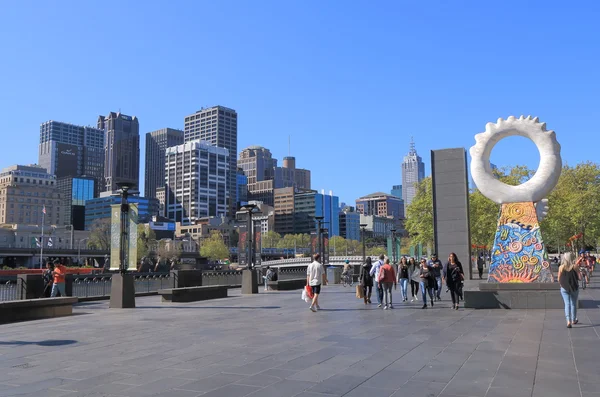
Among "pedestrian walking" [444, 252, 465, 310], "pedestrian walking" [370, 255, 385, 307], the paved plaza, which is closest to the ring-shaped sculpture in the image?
"pedestrian walking" [444, 252, 465, 310]

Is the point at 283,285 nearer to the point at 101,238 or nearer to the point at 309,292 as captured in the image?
the point at 309,292

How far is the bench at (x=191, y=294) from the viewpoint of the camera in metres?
20.7

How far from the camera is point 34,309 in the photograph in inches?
599

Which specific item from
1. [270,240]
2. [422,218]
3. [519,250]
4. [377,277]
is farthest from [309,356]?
[270,240]

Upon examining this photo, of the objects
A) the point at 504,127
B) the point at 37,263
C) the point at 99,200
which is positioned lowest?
the point at 37,263

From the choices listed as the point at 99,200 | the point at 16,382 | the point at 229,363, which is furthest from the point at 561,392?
the point at 99,200

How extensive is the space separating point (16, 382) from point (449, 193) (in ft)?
107

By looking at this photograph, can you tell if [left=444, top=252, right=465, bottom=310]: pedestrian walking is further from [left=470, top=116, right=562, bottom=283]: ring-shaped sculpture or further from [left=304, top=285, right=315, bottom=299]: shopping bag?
[left=304, top=285, right=315, bottom=299]: shopping bag

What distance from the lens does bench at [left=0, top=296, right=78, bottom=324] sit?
1453 centimetres

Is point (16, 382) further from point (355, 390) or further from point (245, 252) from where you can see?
point (245, 252)

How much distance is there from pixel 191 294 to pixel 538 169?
13.6 metres

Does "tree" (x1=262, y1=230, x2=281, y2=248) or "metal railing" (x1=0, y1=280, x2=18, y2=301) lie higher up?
"tree" (x1=262, y1=230, x2=281, y2=248)

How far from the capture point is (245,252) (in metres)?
26.0

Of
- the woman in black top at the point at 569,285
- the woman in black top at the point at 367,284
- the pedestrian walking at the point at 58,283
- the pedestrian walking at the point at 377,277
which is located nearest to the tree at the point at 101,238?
the pedestrian walking at the point at 58,283
